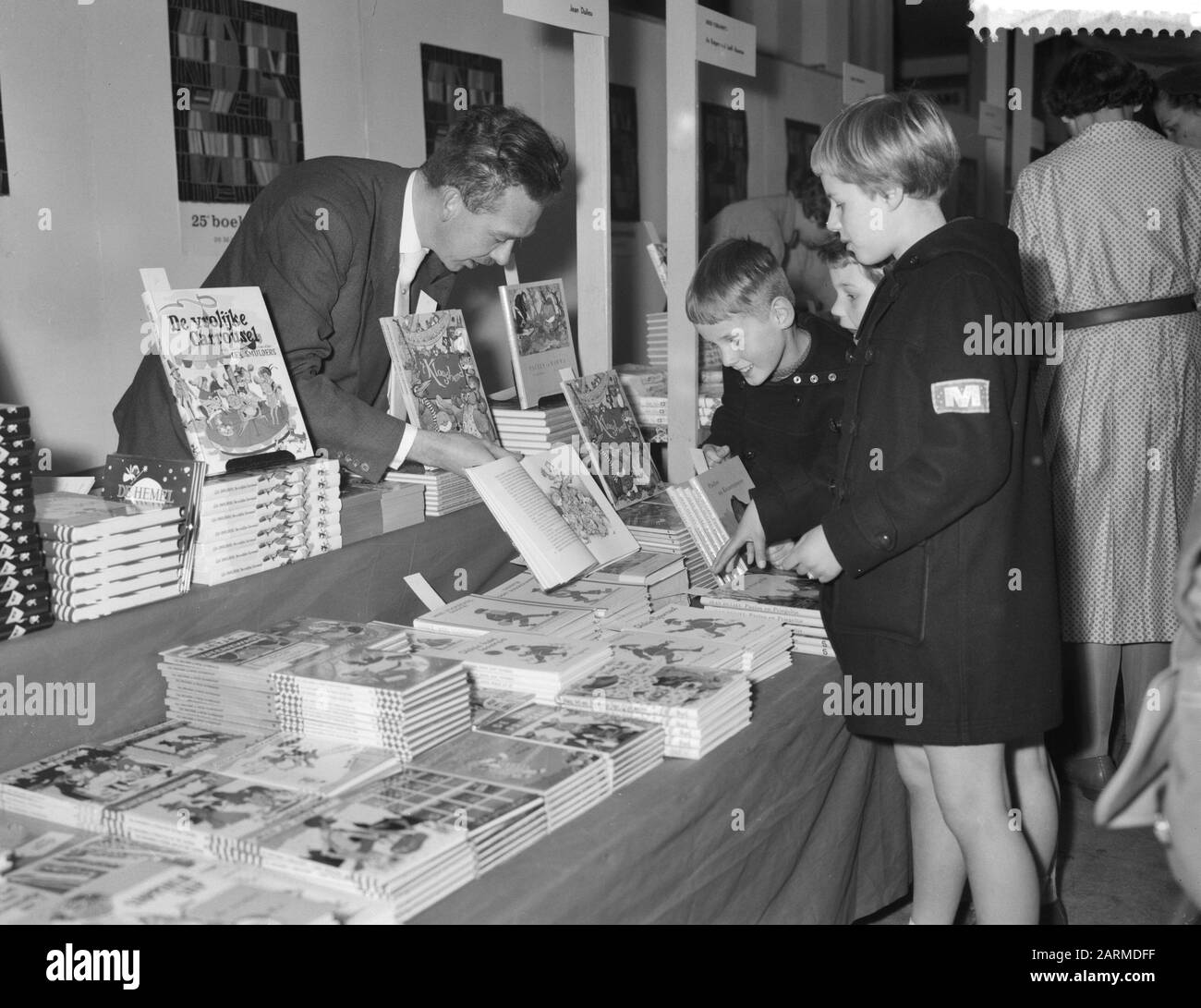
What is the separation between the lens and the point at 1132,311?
3236 mm

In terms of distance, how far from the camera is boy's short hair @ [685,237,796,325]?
2.72 m

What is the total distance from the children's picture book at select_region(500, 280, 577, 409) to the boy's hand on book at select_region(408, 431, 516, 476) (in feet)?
1.49

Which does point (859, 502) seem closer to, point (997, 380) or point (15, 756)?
point (997, 380)

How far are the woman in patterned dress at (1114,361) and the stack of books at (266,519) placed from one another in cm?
212

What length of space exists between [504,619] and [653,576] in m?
0.44

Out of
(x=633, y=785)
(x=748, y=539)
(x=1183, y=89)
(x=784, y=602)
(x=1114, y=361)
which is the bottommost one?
(x=633, y=785)

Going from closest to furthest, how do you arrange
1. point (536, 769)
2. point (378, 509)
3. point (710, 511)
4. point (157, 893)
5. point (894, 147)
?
1. point (157, 893)
2. point (536, 769)
3. point (894, 147)
4. point (378, 509)
5. point (710, 511)

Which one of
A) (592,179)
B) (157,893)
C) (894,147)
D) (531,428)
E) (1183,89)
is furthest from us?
(1183,89)

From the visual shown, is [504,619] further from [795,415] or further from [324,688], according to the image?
[795,415]

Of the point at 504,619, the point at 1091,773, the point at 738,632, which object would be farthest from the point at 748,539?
the point at 1091,773

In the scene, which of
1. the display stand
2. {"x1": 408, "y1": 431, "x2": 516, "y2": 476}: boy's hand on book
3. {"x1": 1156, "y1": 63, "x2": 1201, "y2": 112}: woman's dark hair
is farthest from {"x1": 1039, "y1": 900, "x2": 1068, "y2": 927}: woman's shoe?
{"x1": 1156, "y1": 63, "x2": 1201, "y2": 112}: woman's dark hair

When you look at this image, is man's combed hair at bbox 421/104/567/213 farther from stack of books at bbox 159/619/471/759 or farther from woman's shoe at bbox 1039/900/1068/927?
woman's shoe at bbox 1039/900/1068/927

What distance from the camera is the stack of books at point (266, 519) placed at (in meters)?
2.04
